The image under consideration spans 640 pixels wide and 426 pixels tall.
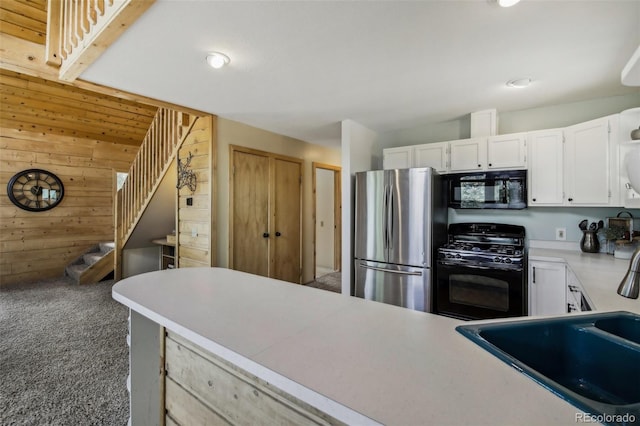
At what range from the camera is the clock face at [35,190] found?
4672 mm

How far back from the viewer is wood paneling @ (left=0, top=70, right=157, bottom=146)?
405 centimetres

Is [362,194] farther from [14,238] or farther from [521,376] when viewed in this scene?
[14,238]

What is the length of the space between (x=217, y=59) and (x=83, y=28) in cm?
92

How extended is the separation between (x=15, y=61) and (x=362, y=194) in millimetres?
3351

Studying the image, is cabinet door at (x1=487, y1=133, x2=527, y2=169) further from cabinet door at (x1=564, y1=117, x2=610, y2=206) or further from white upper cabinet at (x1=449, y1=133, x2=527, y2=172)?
cabinet door at (x1=564, y1=117, x2=610, y2=206)

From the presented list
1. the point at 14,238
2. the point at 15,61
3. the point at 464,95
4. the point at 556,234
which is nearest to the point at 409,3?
the point at 464,95

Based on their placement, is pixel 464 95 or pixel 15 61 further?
pixel 464 95

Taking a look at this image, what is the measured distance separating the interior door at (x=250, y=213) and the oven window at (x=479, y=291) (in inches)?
97.1

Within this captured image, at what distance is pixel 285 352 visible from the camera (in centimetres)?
80

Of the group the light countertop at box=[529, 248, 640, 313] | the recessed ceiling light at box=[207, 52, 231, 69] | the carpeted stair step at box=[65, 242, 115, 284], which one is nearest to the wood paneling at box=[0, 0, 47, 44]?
the recessed ceiling light at box=[207, 52, 231, 69]

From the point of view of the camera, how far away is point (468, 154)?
312cm

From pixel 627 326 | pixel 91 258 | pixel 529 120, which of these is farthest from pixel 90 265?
pixel 529 120

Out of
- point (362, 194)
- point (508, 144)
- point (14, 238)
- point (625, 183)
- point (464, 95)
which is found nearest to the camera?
point (625, 183)

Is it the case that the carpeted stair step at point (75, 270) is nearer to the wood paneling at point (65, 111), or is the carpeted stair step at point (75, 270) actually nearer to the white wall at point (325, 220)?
the wood paneling at point (65, 111)
